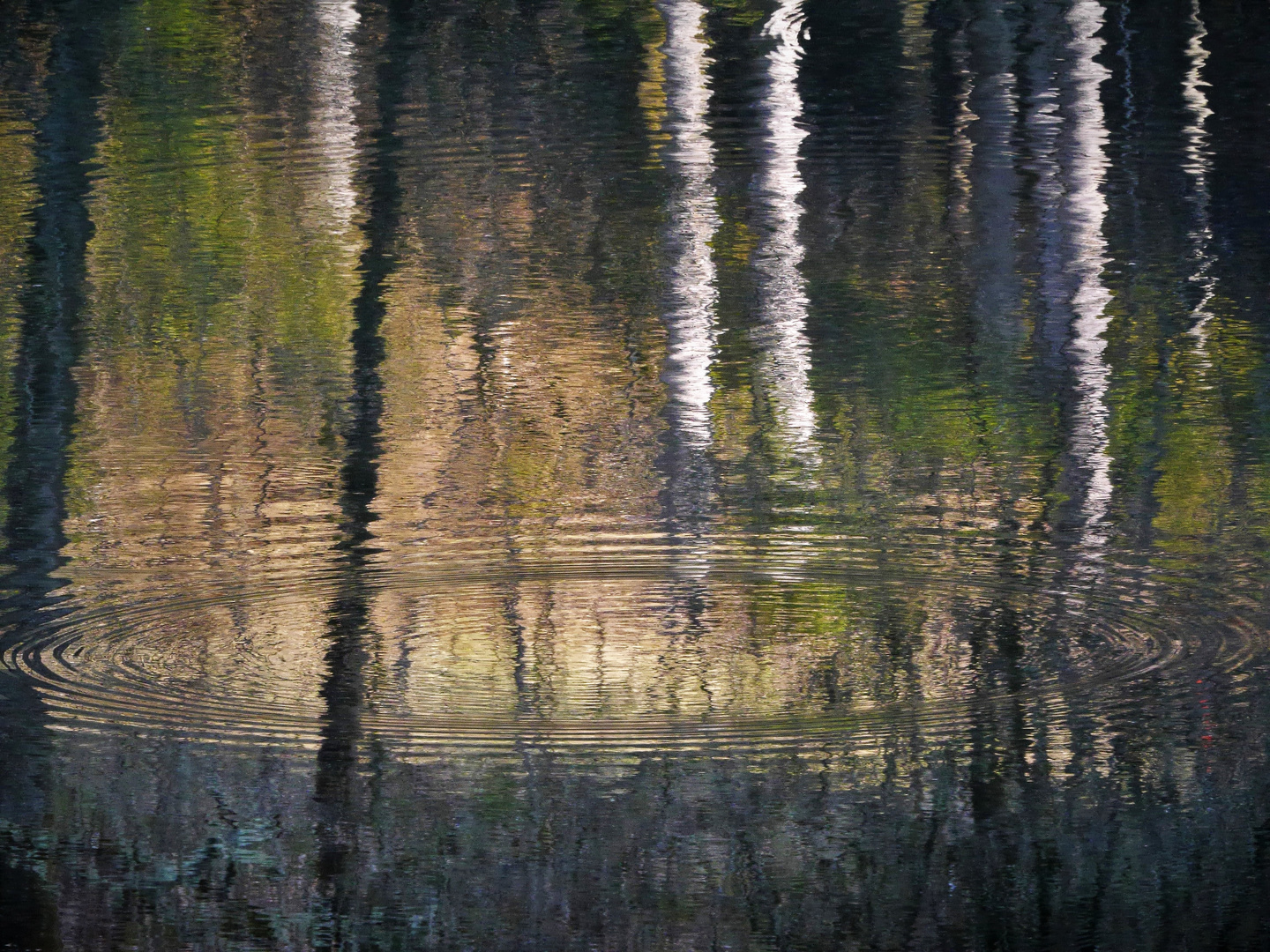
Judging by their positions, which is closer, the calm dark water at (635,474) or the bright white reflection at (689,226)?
the calm dark water at (635,474)

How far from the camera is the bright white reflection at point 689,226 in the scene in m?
10.3

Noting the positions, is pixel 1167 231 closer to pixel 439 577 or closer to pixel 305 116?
pixel 305 116

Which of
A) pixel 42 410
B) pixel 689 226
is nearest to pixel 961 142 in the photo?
pixel 689 226

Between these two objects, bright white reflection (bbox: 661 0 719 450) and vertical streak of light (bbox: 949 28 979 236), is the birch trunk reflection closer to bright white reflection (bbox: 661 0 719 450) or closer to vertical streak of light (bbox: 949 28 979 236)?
bright white reflection (bbox: 661 0 719 450)

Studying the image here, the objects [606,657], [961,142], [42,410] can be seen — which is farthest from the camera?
[961,142]

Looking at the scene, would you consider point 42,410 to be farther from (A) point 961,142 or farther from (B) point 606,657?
(A) point 961,142

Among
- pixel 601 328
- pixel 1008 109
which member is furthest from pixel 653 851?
pixel 1008 109

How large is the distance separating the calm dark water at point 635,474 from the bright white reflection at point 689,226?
0.04m

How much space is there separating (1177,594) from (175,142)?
7866mm

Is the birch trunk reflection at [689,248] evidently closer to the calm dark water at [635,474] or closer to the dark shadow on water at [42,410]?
the calm dark water at [635,474]

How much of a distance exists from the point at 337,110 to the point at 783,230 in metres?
3.11

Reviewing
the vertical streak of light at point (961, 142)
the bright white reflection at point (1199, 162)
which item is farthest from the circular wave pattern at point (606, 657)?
the vertical streak of light at point (961, 142)

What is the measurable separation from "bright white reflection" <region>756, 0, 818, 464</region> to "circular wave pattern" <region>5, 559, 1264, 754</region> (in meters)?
3.71

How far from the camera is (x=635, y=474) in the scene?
28.4 ft
